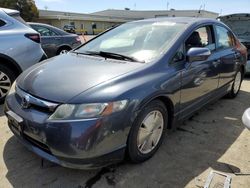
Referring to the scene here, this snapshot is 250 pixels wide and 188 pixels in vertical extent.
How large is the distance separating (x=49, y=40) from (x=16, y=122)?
19.5 feet

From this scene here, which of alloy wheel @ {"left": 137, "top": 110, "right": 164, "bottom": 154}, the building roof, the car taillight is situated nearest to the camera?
alloy wheel @ {"left": 137, "top": 110, "right": 164, "bottom": 154}

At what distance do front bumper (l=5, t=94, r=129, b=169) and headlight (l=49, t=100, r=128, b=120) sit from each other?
0.05 meters

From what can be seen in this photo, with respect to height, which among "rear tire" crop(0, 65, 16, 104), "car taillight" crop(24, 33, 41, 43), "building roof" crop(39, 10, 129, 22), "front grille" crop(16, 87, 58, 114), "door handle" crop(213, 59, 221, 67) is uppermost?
"car taillight" crop(24, 33, 41, 43)

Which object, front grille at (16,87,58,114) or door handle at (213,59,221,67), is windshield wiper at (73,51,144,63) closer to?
front grille at (16,87,58,114)

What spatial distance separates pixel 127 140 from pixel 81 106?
584 millimetres

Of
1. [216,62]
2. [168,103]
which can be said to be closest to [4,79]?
[168,103]

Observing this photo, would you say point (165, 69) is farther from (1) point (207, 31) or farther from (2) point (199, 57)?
(1) point (207, 31)

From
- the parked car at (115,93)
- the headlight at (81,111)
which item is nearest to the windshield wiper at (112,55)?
the parked car at (115,93)

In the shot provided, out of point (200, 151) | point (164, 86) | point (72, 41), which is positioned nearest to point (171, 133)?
point (200, 151)

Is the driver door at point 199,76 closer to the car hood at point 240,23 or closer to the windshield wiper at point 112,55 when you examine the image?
the windshield wiper at point 112,55

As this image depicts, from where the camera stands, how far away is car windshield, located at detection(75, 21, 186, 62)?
3.26m

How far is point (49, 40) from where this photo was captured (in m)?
8.20

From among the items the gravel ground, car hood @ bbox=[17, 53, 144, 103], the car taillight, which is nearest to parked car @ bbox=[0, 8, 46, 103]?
the car taillight

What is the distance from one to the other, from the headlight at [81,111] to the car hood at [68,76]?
89mm
